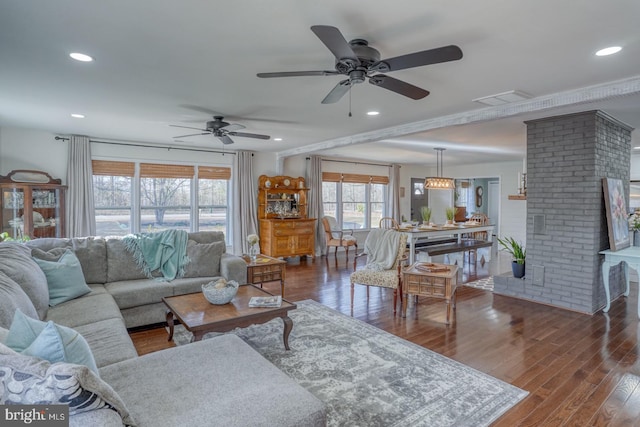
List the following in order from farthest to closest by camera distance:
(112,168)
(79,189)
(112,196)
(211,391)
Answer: (112,196) < (112,168) < (79,189) < (211,391)

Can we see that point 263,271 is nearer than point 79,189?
Yes

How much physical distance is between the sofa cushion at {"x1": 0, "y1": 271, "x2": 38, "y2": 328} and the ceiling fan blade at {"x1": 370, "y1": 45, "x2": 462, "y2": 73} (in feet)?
8.59

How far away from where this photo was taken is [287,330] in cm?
305

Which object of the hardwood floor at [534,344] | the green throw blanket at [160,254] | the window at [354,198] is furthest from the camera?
the window at [354,198]

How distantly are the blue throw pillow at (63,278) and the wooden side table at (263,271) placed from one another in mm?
1681

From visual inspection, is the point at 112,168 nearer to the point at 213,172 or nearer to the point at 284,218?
the point at 213,172

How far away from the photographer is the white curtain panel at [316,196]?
26.8 feet

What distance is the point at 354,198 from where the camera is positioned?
9.38 meters

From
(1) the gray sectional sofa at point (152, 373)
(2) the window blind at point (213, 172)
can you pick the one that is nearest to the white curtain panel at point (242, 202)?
(2) the window blind at point (213, 172)

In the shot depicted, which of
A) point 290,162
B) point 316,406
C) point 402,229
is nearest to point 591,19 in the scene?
point 316,406

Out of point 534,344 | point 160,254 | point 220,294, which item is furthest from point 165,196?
point 534,344

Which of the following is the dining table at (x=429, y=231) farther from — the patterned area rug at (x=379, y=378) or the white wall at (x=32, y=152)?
the white wall at (x=32, y=152)

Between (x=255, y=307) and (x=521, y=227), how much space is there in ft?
27.1

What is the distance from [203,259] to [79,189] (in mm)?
Result: 3118
